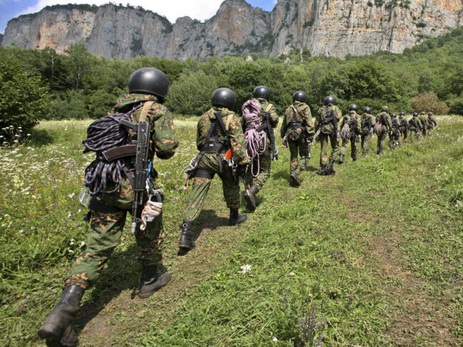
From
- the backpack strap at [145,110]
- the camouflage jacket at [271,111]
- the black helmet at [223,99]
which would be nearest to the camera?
the backpack strap at [145,110]

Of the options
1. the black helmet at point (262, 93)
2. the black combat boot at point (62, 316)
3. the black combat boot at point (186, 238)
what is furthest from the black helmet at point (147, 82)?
the black helmet at point (262, 93)

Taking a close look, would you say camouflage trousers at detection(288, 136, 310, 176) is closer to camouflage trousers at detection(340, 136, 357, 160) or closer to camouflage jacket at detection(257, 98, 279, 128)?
camouflage jacket at detection(257, 98, 279, 128)

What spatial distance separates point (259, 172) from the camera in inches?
291

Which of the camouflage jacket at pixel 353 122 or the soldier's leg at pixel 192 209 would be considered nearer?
the soldier's leg at pixel 192 209

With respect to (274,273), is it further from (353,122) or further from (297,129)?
(353,122)

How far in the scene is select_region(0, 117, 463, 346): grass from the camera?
277 cm

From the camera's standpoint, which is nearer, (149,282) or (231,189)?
(149,282)

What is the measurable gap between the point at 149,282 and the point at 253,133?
433 centimetres

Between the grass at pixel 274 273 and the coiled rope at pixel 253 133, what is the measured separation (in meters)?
1.26

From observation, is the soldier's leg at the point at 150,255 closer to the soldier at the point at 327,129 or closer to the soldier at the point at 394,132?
the soldier at the point at 327,129

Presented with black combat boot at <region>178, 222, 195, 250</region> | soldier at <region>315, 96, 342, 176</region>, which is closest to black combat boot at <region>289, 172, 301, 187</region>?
soldier at <region>315, 96, 342, 176</region>

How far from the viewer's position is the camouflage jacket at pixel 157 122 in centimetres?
351

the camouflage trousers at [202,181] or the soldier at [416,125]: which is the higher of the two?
the soldier at [416,125]

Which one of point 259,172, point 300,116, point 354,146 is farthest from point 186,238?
point 354,146
